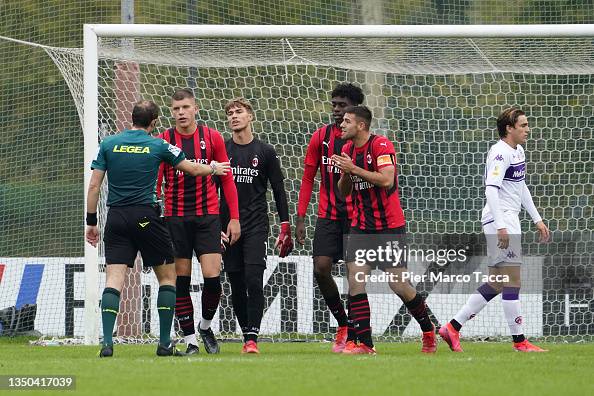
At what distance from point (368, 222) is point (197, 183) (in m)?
1.51

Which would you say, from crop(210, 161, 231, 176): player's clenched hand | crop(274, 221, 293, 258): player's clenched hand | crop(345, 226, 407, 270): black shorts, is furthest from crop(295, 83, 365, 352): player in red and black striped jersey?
crop(210, 161, 231, 176): player's clenched hand

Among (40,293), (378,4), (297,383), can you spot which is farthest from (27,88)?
(297,383)

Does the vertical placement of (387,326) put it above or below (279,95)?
below

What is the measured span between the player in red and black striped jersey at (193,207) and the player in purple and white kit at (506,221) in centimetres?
218

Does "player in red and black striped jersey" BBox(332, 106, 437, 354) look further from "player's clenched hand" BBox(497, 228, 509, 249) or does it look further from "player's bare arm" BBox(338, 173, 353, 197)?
"player's clenched hand" BBox(497, 228, 509, 249)

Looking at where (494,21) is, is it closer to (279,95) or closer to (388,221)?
(279,95)

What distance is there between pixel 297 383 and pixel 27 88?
46.8 ft

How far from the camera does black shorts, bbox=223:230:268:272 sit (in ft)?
34.3

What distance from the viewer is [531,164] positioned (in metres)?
13.7

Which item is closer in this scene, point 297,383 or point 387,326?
point 297,383

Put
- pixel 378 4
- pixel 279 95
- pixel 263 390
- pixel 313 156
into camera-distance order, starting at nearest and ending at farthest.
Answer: pixel 263 390 → pixel 313 156 → pixel 279 95 → pixel 378 4

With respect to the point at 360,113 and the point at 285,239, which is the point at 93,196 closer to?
the point at 285,239

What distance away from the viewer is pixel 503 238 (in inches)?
405

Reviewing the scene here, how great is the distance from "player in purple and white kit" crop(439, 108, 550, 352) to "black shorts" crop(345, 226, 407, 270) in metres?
0.91
